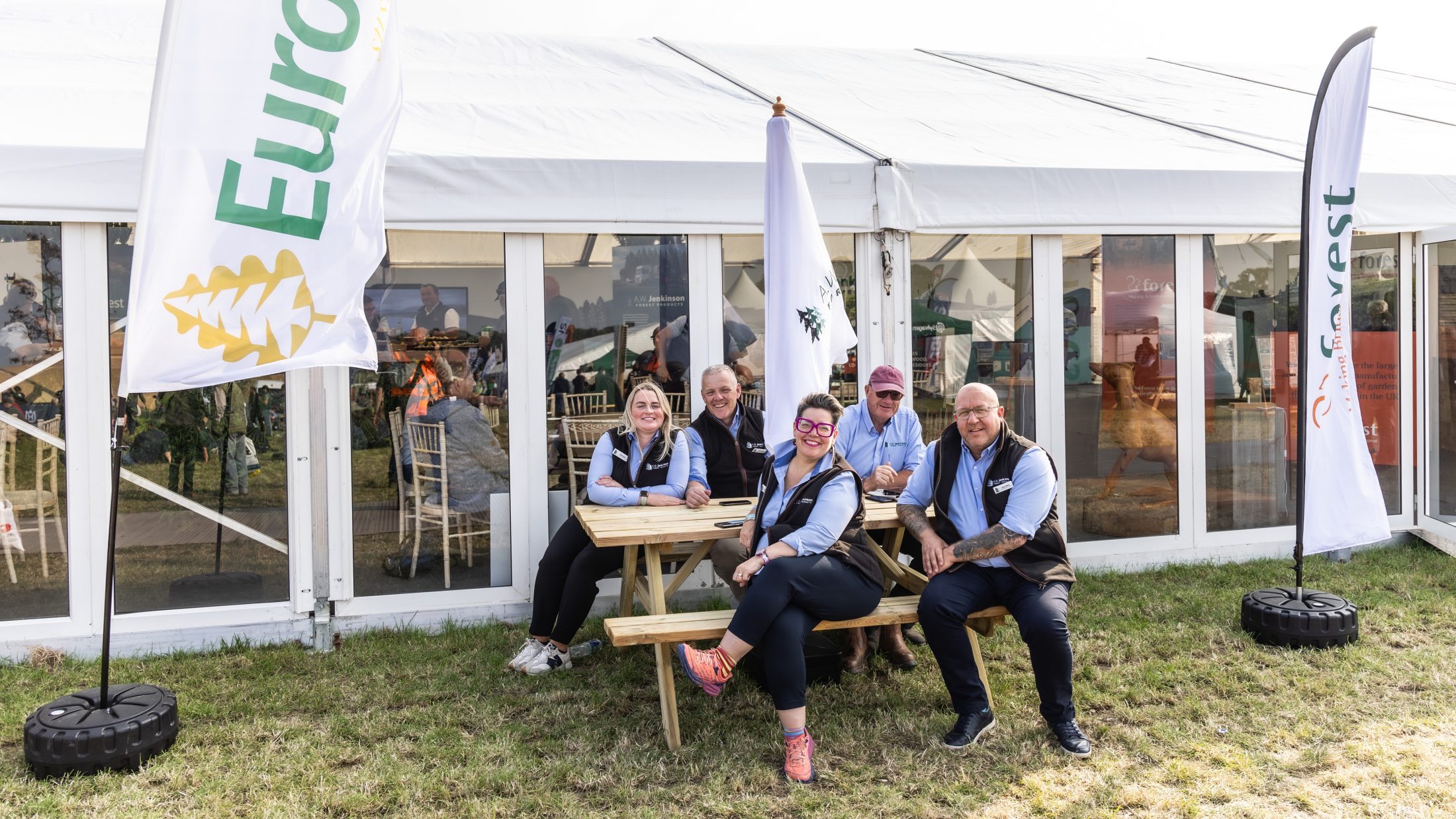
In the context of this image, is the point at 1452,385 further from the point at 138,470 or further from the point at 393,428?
the point at 138,470

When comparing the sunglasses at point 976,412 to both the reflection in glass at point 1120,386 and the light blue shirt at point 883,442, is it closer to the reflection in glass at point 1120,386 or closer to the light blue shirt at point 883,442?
the light blue shirt at point 883,442

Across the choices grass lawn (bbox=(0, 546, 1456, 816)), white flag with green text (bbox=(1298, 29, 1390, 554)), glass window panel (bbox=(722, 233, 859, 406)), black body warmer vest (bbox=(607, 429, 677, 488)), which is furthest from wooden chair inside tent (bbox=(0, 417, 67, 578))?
white flag with green text (bbox=(1298, 29, 1390, 554))

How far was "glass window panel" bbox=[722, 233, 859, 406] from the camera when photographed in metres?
5.50

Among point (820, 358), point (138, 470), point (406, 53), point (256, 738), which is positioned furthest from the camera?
point (406, 53)

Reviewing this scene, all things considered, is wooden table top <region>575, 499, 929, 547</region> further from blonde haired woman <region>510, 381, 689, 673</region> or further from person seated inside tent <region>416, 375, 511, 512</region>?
person seated inside tent <region>416, 375, 511, 512</region>

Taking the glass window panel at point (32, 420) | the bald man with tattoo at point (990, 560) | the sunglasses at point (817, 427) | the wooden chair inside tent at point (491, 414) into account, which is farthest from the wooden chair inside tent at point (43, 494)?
the bald man with tattoo at point (990, 560)

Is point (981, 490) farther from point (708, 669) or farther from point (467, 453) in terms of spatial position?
point (467, 453)

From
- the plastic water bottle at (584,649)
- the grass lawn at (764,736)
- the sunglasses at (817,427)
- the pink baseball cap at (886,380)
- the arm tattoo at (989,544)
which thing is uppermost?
the pink baseball cap at (886,380)

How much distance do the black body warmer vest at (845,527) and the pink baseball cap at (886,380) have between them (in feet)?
2.80

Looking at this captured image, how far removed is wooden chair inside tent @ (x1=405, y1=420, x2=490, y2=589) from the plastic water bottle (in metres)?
0.85

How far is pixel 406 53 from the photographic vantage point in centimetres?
690

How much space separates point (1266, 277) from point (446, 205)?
4.69 meters

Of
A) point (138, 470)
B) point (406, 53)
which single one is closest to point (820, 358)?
point (138, 470)

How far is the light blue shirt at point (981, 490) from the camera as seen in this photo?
3.88 meters
